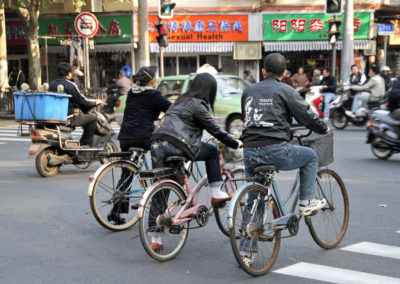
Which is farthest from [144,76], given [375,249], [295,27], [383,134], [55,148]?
[295,27]

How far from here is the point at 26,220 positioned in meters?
6.79

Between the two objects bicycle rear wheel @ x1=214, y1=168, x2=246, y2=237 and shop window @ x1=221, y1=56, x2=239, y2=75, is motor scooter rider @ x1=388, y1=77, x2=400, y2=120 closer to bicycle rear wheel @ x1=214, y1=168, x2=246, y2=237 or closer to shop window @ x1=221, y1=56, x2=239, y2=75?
bicycle rear wheel @ x1=214, y1=168, x2=246, y2=237

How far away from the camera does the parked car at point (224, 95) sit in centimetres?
1422

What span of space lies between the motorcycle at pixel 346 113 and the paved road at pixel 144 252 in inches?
291

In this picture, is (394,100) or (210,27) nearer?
(394,100)

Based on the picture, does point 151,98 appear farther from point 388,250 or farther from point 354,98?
point 354,98

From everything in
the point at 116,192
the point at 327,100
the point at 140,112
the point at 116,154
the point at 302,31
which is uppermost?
the point at 302,31

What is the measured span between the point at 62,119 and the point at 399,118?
5.91m

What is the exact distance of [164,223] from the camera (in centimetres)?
510

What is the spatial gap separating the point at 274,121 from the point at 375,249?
1673 millimetres

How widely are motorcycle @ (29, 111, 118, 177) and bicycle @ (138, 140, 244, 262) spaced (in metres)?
4.01

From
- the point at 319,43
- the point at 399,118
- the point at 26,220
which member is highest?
the point at 319,43

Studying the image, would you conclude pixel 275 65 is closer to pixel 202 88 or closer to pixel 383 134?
pixel 202 88

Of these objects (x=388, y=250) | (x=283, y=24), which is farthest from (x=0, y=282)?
(x=283, y=24)
